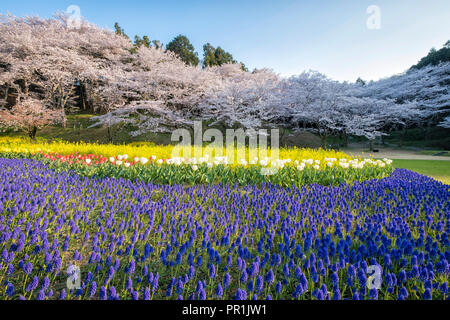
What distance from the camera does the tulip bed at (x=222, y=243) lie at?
2.79 m

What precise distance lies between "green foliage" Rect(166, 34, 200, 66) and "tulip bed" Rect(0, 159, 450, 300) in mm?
37931

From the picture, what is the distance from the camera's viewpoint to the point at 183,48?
42156 millimetres

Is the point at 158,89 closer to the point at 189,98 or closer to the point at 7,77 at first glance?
the point at 189,98

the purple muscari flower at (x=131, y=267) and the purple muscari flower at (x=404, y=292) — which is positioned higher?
the purple muscari flower at (x=131, y=267)

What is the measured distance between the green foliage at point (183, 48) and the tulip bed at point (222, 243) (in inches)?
1493

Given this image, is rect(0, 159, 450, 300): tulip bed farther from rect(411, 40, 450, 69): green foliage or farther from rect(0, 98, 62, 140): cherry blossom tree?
rect(411, 40, 450, 69): green foliage

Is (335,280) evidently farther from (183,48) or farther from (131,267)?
(183,48)

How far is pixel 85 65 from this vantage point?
26.6 m

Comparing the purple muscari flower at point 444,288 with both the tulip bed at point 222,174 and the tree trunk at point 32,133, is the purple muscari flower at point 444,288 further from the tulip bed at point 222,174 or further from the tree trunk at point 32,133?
the tree trunk at point 32,133

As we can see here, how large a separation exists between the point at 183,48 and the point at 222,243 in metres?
43.2

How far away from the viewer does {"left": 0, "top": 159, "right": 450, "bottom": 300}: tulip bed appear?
9.17 feet

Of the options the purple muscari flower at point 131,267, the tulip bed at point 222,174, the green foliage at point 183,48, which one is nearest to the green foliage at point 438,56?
the green foliage at point 183,48

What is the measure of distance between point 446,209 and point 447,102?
34.4m

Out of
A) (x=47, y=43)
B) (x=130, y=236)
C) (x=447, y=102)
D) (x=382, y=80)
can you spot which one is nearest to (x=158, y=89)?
(x=47, y=43)
